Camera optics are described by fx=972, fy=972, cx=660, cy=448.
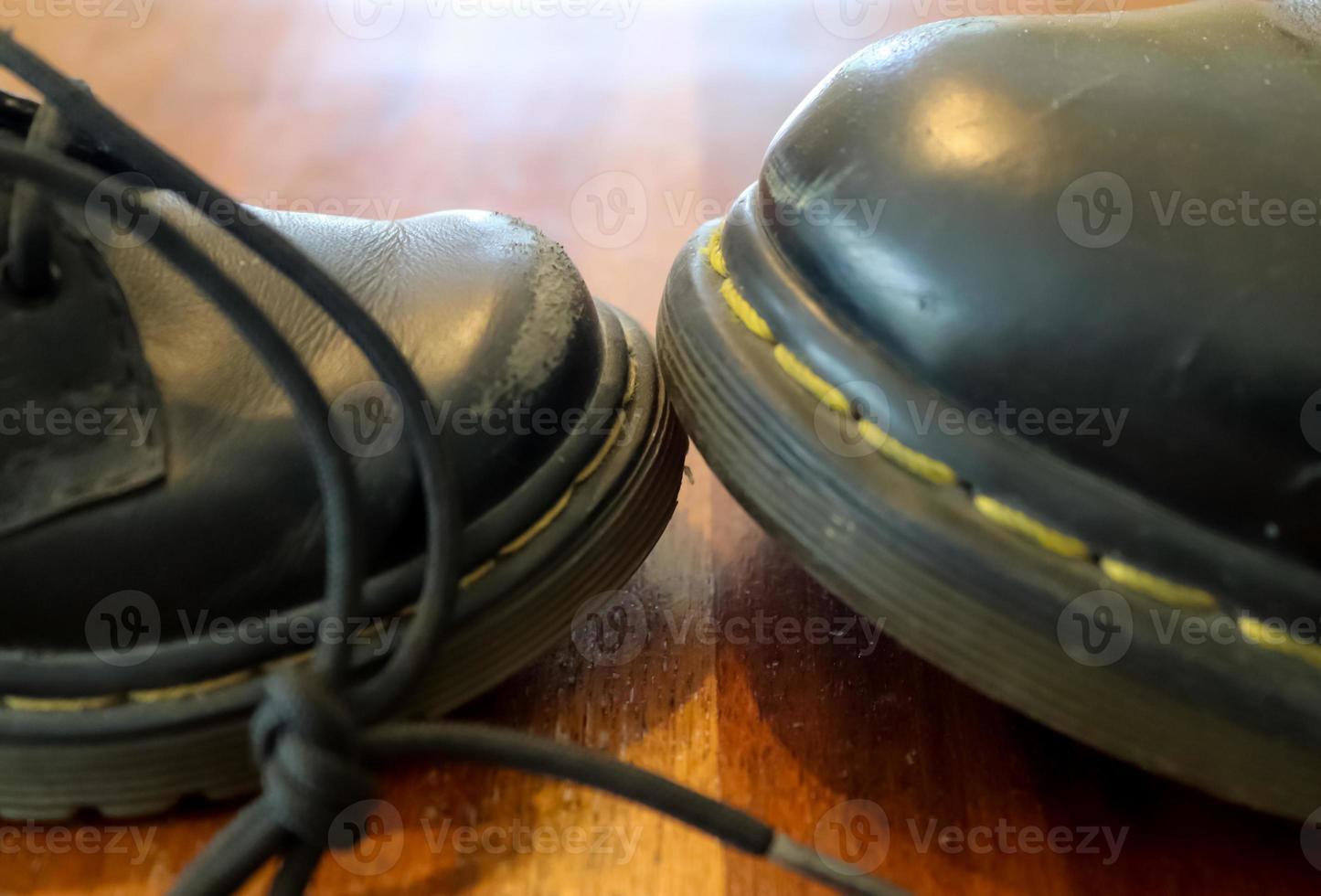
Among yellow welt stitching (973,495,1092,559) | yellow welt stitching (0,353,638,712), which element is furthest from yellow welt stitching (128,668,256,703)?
yellow welt stitching (973,495,1092,559)

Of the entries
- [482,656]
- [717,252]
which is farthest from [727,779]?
[717,252]

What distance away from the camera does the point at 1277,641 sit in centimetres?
31

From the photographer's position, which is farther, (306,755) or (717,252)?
(717,252)

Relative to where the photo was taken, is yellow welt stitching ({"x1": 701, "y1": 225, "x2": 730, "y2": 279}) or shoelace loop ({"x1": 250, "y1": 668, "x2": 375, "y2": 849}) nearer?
shoelace loop ({"x1": 250, "y1": 668, "x2": 375, "y2": 849})

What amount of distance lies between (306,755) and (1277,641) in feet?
1.01

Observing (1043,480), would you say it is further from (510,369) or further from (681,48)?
(681,48)

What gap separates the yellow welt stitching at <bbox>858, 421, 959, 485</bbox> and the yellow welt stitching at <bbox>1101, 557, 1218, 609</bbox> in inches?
2.4

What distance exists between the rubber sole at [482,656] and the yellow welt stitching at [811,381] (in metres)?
0.07

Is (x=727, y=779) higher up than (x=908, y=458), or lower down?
lower down

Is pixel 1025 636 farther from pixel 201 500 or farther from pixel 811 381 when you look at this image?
pixel 201 500

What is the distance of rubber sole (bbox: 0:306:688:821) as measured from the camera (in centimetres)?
33

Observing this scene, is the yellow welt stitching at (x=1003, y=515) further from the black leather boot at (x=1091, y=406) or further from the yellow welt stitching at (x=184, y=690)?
the yellow welt stitching at (x=184, y=690)

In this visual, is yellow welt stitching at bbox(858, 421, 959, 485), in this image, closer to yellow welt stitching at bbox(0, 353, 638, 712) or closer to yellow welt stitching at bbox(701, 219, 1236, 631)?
yellow welt stitching at bbox(701, 219, 1236, 631)

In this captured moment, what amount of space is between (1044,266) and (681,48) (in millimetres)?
725
